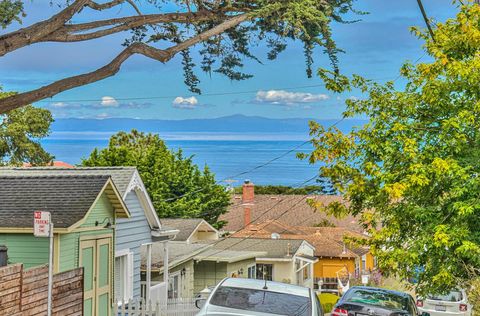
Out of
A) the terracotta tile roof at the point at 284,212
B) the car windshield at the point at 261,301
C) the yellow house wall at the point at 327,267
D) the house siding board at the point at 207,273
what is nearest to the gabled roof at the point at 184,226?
the house siding board at the point at 207,273

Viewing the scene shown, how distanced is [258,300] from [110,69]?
4.69 m

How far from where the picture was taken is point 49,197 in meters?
15.4

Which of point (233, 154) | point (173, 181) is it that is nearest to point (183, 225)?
point (173, 181)

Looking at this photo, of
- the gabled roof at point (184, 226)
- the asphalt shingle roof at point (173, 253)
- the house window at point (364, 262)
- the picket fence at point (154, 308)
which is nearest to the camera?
the picket fence at point (154, 308)

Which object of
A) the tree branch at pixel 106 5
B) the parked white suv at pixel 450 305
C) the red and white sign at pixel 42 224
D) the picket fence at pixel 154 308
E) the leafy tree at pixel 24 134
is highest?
the leafy tree at pixel 24 134

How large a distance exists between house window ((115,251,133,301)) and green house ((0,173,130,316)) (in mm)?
2208

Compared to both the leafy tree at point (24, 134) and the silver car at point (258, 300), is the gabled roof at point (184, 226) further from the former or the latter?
the silver car at point (258, 300)

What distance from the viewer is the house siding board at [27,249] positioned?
47.3 feet

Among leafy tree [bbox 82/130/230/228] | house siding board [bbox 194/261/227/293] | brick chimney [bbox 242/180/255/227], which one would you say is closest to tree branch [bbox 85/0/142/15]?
house siding board [bbox 194/261/227/293]

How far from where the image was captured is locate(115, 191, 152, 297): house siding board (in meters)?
19.2

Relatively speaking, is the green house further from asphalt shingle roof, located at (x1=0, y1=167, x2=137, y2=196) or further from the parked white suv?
the parked white suv

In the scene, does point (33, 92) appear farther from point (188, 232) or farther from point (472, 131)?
point (188, 232)

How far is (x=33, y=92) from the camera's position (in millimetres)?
11094

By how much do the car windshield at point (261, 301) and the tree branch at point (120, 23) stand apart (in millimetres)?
4893
